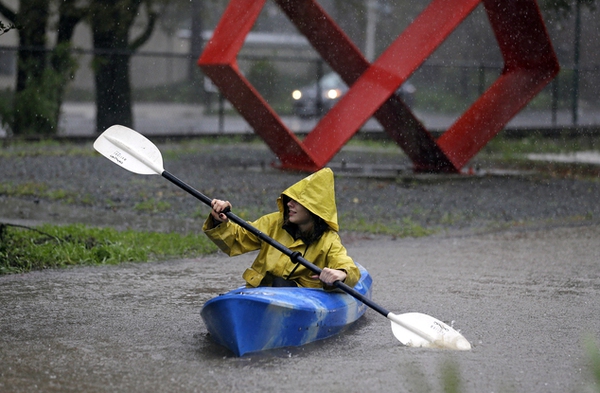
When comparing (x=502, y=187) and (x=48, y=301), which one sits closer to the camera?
(x=48, y=301)

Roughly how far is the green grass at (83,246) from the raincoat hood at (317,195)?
8.59 ft

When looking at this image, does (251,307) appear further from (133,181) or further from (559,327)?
(133,181)

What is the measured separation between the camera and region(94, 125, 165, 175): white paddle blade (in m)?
5.96

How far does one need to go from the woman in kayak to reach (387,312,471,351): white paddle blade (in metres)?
0.37

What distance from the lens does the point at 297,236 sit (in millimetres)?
5648

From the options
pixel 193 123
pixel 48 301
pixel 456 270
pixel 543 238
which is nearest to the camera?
pixel 48 301

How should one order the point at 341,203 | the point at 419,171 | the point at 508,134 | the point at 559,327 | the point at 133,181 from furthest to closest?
the point at 508,134 → the point at 419,171 → the point at 133,181 → the point at 341,203 → the point at 559,327

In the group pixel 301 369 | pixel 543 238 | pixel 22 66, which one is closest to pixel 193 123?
pixel 22 66

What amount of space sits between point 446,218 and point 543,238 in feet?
4.11

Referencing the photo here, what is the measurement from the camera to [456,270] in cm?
761

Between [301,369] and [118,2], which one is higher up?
[118,2]

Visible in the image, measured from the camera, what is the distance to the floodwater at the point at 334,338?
454 centimetres

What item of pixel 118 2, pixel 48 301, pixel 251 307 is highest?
pixel 118 2

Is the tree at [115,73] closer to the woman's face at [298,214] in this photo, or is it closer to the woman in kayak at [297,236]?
the woman in kayak at [297,236]
